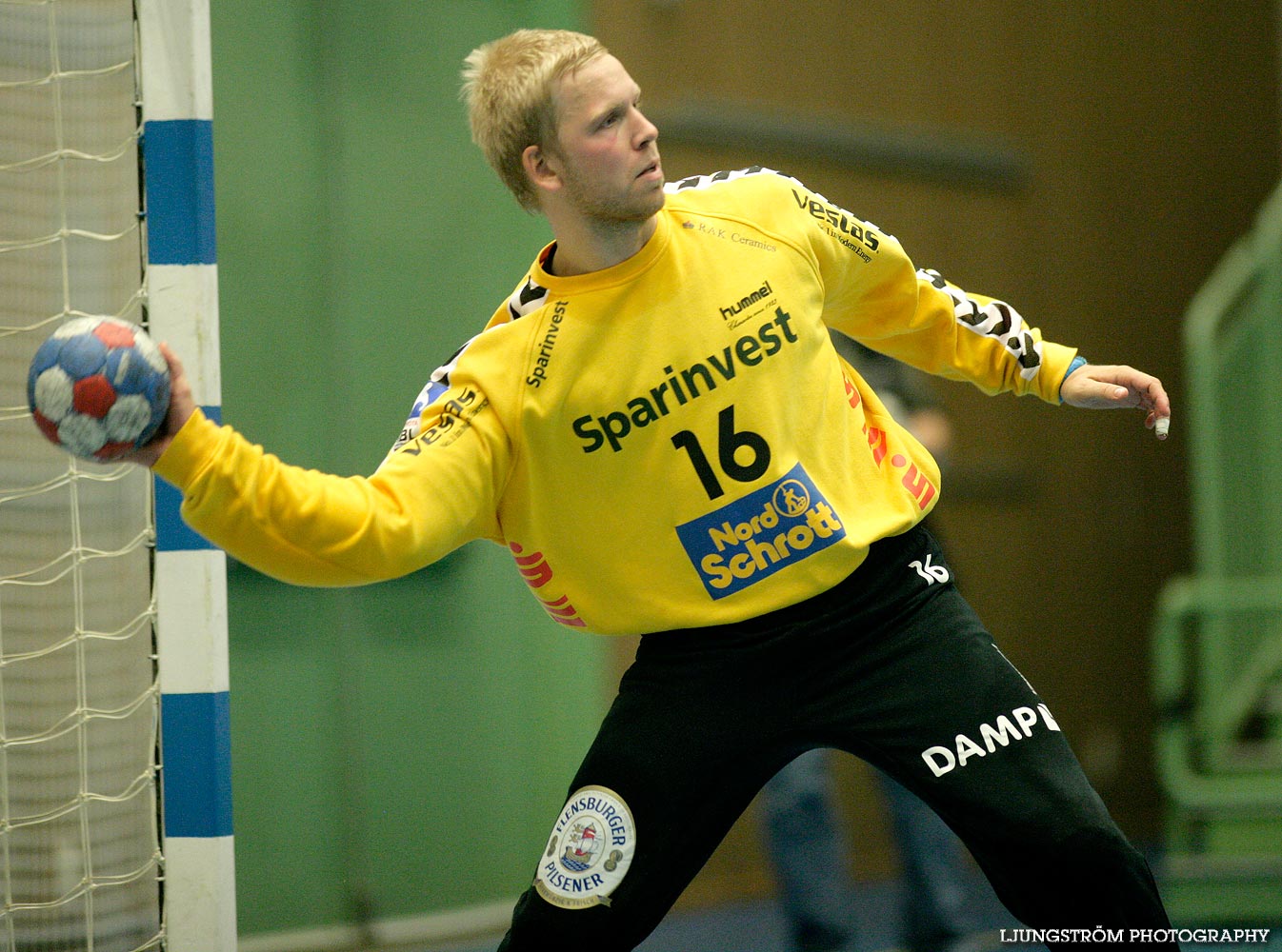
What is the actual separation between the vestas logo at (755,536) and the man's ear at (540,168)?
2.12 ft

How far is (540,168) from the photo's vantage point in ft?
8.47

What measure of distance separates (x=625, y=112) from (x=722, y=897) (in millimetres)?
3889

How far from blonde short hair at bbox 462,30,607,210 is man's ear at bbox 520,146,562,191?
0.01 metres

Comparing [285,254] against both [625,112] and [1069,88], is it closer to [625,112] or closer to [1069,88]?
[625,112]

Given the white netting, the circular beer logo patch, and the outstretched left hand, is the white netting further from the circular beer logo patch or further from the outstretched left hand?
the outstretched left hand

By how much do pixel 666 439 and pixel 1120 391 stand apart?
86 centimetres

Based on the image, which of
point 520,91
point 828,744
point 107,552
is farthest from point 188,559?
point 828,744

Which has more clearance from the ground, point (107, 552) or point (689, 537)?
point (689, 537)

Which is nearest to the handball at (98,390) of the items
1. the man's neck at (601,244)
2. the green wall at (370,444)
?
the man's neck at (601,244)

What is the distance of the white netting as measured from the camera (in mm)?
2943

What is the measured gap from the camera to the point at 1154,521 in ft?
26.0

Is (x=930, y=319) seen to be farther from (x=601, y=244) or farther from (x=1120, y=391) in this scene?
(x=601, y=244)

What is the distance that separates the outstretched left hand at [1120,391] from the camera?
267 cm

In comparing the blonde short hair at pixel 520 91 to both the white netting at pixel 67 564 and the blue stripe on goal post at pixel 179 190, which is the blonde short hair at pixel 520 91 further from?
the white netting at pixel 67 564
